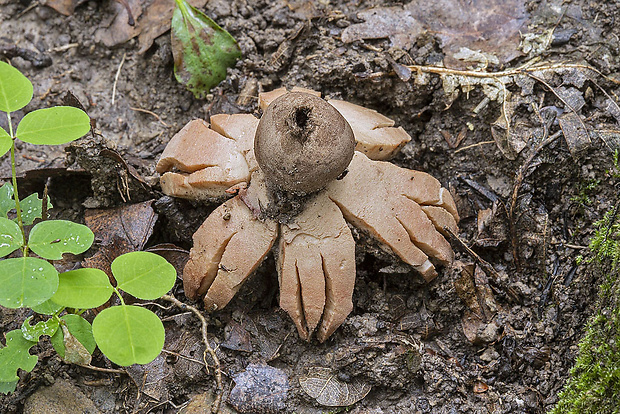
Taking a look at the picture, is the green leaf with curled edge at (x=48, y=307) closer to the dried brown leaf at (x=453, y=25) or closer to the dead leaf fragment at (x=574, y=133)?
the dried brown leaf at (x=453, y=25)

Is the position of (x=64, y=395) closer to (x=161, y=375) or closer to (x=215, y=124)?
(x=161, y=375)

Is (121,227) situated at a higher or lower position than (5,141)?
lower

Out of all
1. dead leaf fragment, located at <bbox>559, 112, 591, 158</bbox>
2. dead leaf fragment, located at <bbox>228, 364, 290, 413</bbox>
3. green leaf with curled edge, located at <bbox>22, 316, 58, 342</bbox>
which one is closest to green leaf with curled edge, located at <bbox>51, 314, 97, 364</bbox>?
green leaf with curled edge, located at <bbox>22, 316, 58, 342</bbox>

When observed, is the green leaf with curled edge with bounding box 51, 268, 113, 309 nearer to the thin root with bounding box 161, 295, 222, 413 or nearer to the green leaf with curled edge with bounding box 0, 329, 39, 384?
the green leaf with curled edge with bounding box 0, 329, 39, 384

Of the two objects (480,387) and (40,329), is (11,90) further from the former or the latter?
(480,387)

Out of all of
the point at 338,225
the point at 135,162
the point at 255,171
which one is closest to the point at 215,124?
the point at 255,171

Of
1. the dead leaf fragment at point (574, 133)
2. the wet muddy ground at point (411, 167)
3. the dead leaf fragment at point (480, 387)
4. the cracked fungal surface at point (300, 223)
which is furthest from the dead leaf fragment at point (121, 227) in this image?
the dead leaf fragment at point (574, 133)

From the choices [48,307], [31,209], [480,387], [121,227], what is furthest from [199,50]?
[480,387]
